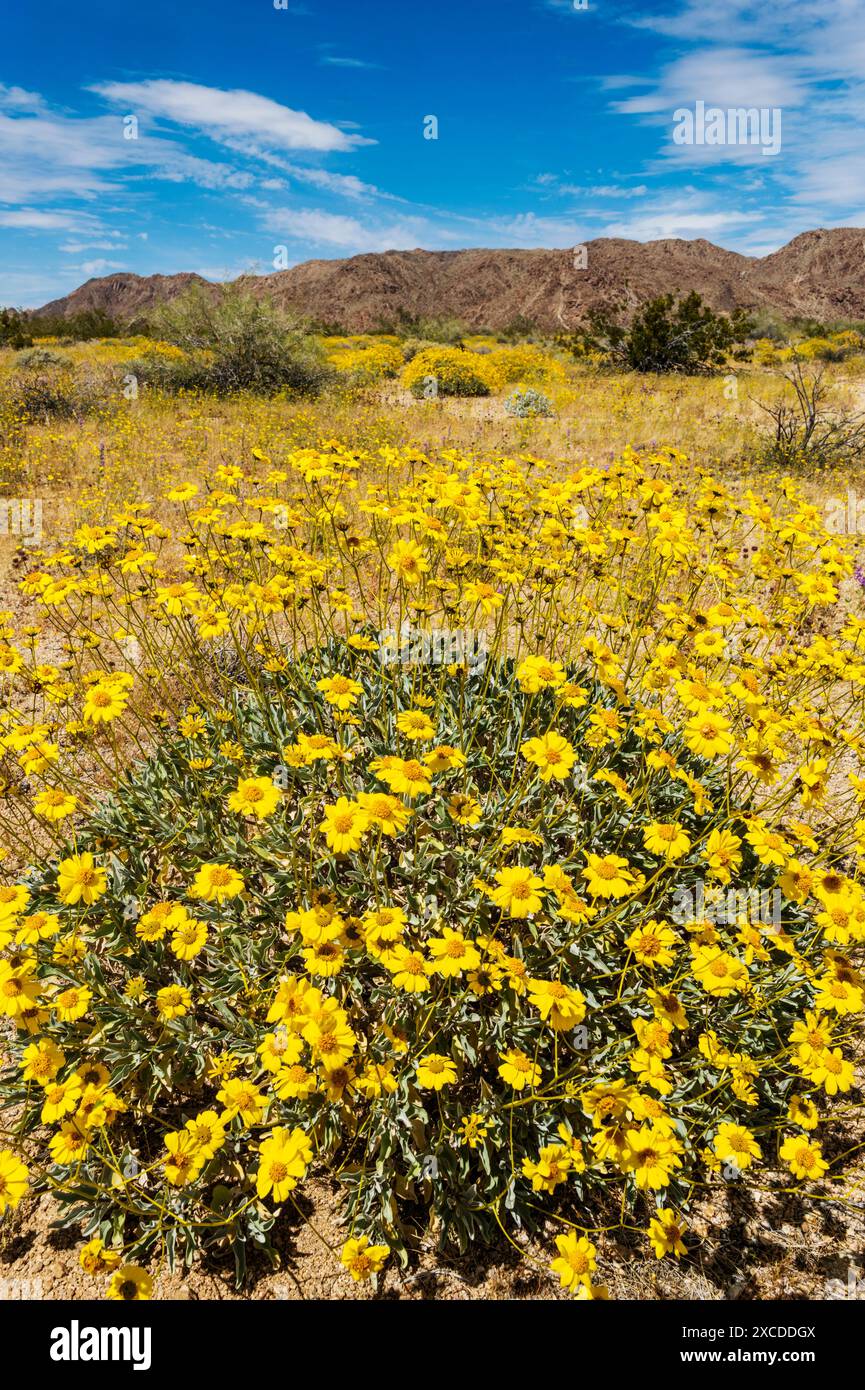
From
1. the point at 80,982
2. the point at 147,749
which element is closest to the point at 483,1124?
the point at 80,982

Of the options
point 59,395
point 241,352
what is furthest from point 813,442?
point 59,395

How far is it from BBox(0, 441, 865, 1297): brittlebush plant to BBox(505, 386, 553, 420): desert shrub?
11678 millimetres

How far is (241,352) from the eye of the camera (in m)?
17.2

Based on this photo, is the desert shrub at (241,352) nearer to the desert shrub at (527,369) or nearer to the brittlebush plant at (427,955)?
the desert shrub at (527,369)

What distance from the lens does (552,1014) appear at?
7.11ft

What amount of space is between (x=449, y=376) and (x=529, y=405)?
5303 millimetres

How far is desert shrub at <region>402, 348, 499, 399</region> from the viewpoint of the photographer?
1847 centimetres

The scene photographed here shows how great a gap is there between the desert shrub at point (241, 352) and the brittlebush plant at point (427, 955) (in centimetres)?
1524

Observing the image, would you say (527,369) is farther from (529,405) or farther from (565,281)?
(565,281)

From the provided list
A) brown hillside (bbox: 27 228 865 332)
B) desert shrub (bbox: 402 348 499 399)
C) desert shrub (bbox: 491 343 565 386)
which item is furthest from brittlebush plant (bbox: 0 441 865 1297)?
brown hillside (bbox: 27 228 865 332)

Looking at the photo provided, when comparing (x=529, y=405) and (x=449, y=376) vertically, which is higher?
(x=449, y=376)

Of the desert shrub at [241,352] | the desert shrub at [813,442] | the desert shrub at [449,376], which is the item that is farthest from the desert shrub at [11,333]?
the desert shrub at [813,442]
